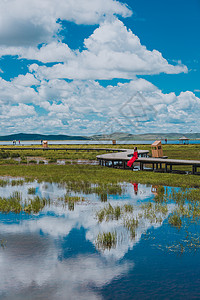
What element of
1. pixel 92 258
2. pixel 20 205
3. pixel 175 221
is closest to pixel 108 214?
pixel 175 221

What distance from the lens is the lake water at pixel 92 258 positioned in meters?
6.20

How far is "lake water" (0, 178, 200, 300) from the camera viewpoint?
620cm

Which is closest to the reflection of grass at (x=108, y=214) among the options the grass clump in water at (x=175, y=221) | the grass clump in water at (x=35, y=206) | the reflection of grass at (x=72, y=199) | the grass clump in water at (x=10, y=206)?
the reflection of grass at (x=72, y=199)

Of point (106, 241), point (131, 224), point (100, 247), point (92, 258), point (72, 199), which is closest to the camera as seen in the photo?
point (92, 258)

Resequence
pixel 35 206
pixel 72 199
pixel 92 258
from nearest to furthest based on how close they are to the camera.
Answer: pixel 92 258 → pixel 35 206 → pixel 72 199

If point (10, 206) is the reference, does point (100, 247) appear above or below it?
below

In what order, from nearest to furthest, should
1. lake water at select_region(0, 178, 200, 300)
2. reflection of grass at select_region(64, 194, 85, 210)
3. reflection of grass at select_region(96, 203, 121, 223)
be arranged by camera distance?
lake water at select_region(0, 178, 200, 300) < reflection of grass at select_region(96, 203, 121, 223) < reflection of grass at select_region(64, 194, 85, 210)

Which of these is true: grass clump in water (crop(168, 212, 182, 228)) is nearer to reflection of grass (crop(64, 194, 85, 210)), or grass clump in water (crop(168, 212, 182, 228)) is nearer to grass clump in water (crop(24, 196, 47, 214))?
reflection of grass (crop(64, 194, 85, 210))

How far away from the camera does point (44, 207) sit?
13.0m

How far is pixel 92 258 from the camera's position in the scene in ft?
25.1

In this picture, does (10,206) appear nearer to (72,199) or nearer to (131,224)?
(72,199)

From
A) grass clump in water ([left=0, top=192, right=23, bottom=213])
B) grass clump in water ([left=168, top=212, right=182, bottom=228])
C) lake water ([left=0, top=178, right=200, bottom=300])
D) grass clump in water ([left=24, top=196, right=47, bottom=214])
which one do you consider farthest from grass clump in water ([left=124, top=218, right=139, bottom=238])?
grass clump in water ([left=0, top=192, right=23, bottom=213])

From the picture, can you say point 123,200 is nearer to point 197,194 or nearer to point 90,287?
point 197,194

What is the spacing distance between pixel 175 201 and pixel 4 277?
9.13 m
